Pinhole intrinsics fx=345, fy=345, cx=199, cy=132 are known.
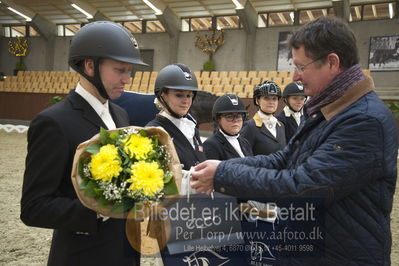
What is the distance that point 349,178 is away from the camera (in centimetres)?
108

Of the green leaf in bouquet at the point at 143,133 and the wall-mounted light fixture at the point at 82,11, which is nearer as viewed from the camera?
the green leaf in bouquet at the point at 143,133

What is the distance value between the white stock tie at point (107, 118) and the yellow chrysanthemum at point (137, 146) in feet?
1.09

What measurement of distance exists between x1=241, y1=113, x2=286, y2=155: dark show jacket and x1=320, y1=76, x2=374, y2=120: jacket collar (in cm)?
221

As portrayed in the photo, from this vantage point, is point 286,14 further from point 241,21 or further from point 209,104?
point 209,104

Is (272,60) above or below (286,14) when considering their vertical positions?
below

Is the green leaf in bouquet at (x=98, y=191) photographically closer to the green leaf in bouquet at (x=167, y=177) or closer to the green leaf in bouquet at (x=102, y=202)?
the green leaf in bouquet at (x=102, y=202)

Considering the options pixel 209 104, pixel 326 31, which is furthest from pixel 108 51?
pixel 209 104

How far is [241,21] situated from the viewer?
16.5 metres

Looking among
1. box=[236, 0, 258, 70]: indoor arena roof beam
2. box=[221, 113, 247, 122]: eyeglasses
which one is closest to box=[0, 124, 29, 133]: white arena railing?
box=[236, 0, 258, 70]: indoor arena roof beam

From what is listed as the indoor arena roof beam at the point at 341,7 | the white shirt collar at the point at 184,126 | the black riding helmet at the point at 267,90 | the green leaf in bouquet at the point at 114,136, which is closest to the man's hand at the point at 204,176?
the green leaf in bouquet at the point at 114,136

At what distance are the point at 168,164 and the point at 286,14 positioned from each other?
1670 cm

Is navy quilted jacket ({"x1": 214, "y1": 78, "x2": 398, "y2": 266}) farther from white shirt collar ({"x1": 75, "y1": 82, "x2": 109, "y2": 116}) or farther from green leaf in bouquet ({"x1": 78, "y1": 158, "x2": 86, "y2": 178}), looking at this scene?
white shirt collar ({"x1": 75, "y1": 82, "x2": 109, "y2": 116})

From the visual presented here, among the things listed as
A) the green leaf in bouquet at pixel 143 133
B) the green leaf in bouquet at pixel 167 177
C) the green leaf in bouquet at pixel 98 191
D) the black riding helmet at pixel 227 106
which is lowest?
the green leaf in bouquet at pixel 98 191

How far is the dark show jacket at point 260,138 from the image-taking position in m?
3.40
